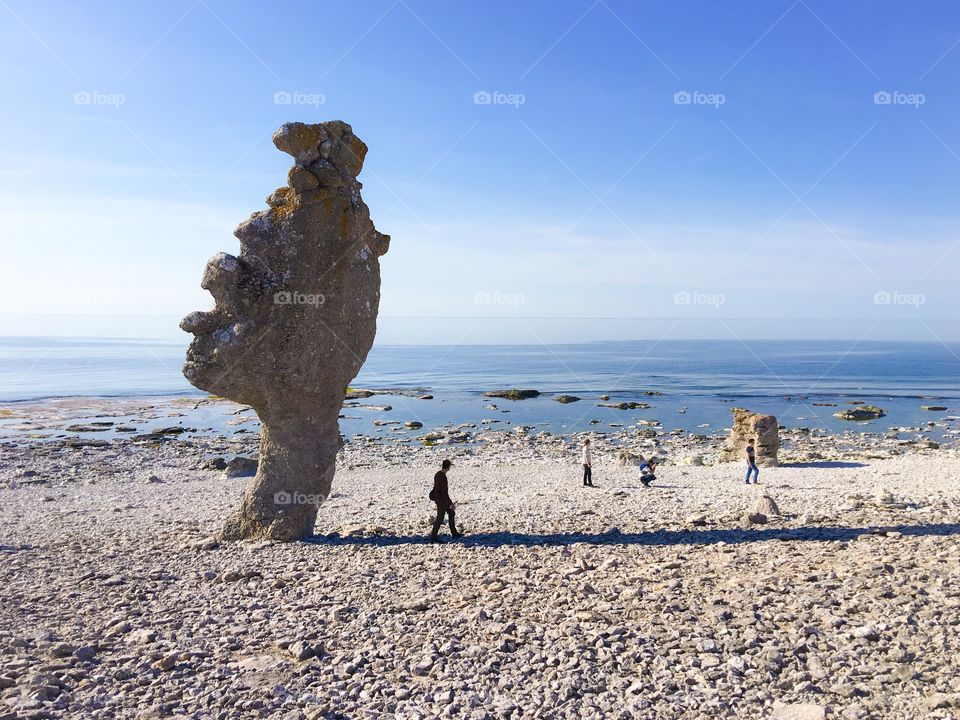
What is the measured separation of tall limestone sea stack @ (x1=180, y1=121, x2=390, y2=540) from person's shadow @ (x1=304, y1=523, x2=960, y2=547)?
150 cm

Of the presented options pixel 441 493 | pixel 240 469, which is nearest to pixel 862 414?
pixel 240 469

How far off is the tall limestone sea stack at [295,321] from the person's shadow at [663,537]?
1.50 m

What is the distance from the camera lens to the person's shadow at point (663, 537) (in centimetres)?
1183

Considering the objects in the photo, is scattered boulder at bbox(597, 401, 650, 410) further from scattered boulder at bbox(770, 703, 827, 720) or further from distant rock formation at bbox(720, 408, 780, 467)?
scattered boulder at bbox(770, 703, 827, 720)

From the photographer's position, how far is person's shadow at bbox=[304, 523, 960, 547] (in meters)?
11.8

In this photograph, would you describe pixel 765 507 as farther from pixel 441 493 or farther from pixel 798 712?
pixel 798 712

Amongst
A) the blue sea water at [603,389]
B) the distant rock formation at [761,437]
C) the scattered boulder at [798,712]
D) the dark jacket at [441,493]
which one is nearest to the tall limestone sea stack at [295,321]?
the dark jacket at [441,493]

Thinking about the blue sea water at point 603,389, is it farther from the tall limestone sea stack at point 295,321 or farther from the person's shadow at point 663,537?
the person's shadow at point 663,537

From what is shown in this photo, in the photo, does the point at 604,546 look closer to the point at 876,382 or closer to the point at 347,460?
the point at 347,460

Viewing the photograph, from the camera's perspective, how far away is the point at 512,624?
7.97m

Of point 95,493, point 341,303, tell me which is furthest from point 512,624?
point 95,493

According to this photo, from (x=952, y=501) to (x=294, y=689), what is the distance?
613 inches

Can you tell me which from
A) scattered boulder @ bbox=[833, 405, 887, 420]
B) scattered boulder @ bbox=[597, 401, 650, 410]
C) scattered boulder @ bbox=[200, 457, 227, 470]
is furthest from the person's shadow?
scattered boulder @ bbox=[597, 401, 650, 410]

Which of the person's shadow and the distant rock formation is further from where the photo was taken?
the distant rock formation
